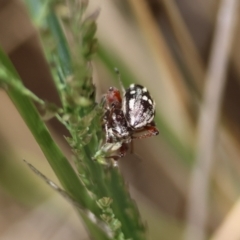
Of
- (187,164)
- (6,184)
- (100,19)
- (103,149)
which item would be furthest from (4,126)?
(103,149)

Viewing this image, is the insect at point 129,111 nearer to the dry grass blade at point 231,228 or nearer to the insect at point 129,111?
the insect at point 129,111

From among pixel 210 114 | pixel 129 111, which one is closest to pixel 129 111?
pixel 129 111

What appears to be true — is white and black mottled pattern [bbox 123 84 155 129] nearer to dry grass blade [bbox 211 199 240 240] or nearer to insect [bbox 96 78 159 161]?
insect [bbox 96 78 159 161]

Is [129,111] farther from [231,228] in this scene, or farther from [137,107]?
[231,228]

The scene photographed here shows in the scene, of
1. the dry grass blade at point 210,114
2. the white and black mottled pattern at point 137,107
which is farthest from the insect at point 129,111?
the dry grass blade at point 210,114

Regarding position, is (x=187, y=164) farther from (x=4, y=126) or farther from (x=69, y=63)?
(x=69, y=63)
